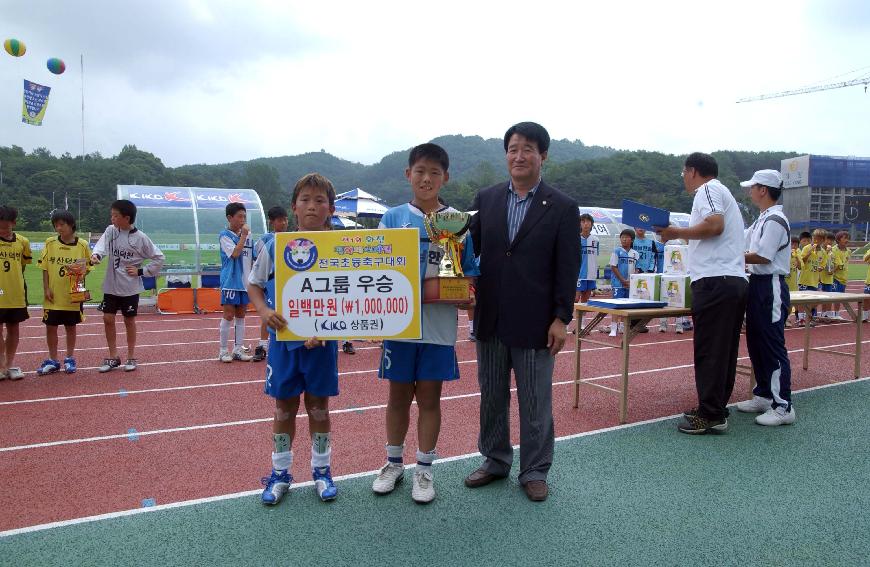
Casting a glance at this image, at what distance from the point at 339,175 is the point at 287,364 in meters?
66.2

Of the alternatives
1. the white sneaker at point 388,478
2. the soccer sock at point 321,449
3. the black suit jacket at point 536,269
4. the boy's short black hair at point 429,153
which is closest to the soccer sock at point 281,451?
the soccer sock at point 321,449

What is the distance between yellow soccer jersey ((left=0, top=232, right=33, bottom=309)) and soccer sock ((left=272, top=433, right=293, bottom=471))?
4801 mm

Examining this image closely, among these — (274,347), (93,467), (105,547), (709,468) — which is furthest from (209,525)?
(709,468)

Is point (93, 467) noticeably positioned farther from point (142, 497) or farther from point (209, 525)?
point (209, 525)

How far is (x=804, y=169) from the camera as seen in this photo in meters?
75.8

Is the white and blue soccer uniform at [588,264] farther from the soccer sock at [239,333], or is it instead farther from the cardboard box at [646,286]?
the soccer sock at [239,333]

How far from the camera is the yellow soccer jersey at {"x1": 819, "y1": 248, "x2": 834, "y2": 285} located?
1227cm

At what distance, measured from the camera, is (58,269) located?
6.47 m

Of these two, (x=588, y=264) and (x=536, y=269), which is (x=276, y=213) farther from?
(x=588, y=264)

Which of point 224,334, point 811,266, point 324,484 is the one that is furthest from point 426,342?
point 811,266

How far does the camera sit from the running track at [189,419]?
11.3 ft

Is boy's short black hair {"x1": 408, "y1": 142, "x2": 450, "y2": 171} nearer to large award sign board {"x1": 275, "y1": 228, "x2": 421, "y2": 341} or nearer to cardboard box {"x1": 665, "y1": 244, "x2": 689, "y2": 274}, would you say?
large award sign board {"x1": 275, "y1": 228, "x2": 421, "y2": 341}

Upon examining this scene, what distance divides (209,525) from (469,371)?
4257 mm

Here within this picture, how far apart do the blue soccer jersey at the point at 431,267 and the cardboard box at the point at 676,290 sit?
2510mm
